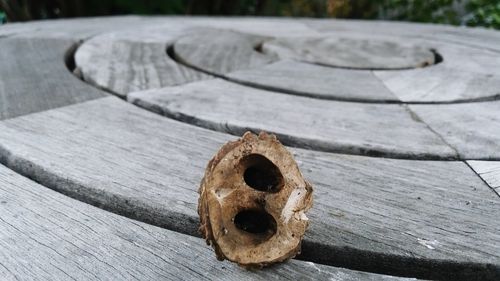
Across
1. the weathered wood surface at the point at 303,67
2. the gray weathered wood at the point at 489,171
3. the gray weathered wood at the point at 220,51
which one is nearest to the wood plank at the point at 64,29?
the weathered wood surface at the point at 303,67

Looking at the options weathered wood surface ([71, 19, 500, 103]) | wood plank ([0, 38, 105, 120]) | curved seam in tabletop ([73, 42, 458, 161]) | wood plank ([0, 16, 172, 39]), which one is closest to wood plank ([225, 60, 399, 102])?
weathered wood surface ([71, 19, 500, 103])

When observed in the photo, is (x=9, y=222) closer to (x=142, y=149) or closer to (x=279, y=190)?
(x=142, y=149)

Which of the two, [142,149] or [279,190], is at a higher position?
[279,190]

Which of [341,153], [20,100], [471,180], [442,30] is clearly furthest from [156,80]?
→ [442,30]

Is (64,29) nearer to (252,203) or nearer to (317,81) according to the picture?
(317,81)

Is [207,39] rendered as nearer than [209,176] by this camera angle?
No

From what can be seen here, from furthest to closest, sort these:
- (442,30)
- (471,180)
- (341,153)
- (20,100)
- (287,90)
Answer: (442,30)
(287,90)
(20,100)
(341,153)
(471,180)

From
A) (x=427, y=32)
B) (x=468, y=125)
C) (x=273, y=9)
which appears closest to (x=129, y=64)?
(x=468, y=125)
